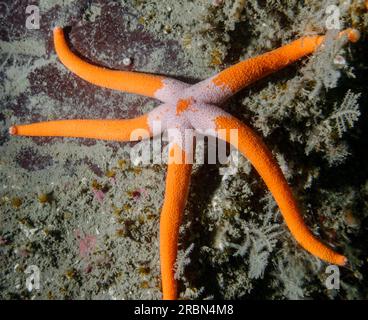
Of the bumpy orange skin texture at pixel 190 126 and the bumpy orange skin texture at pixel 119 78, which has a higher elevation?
the bumpy orange skin texture at pixel 119 78

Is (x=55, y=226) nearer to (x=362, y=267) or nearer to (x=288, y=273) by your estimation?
(x=288, y=273)

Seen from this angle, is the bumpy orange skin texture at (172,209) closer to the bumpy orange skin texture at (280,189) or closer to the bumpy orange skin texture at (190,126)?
the bumpy orange skin texture at (190,126)

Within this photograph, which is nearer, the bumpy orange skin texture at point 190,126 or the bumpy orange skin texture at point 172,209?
the bumpy orange skin texture at point 190,126

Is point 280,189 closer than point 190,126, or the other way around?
point 280,189

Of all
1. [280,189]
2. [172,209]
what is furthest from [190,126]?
[280,189]

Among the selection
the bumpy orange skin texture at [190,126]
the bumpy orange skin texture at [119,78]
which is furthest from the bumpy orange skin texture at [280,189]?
the bumpy orange skin texture at [119,78]

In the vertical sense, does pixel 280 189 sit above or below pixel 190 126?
below

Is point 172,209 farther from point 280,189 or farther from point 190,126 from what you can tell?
point 280,189

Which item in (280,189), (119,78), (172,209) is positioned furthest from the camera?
(119,78)
